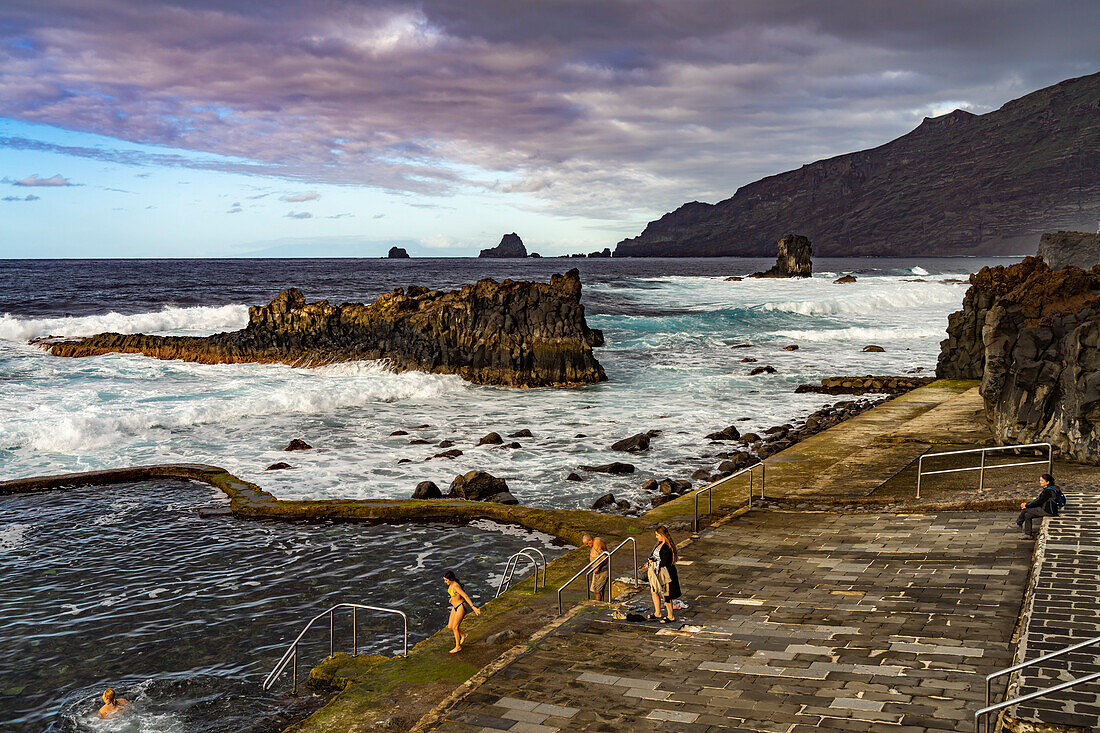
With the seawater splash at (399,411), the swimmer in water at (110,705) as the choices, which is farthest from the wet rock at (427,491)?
the swimmer in water at (110,705)

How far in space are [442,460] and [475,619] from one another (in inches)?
520

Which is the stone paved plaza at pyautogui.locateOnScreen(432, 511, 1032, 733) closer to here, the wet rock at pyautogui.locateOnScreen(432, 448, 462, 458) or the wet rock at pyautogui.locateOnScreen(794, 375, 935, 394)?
the wet rock at pyautogui.locateOnScreen(432, 448, 462, 458)

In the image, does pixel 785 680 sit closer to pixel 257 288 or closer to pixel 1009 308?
pixel 1009 308

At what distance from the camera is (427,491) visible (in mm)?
20391

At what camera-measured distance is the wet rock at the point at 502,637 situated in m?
10.7

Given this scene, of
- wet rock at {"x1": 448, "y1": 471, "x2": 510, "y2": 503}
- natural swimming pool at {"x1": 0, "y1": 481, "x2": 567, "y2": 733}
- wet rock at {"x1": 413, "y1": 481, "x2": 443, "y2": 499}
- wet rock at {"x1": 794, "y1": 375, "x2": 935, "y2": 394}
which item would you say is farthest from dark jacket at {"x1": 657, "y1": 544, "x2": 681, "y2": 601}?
wet rock at {"x1": 794, "y1": 375, "x2": 935, "y2": 394}

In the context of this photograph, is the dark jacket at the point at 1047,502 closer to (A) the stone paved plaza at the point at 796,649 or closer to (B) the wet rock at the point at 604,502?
(A) the stone paved plaza at the point at 796,649

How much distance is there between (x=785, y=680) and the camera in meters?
8.75

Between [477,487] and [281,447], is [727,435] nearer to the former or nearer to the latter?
[477,487]

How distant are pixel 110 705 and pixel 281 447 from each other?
16.6 m

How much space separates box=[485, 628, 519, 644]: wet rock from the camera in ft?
35.1

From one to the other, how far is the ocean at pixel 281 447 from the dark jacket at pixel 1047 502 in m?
9.22

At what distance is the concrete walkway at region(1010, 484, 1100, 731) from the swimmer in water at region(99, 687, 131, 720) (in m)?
10.6

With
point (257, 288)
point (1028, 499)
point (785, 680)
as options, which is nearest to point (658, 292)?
point (257, 288)
